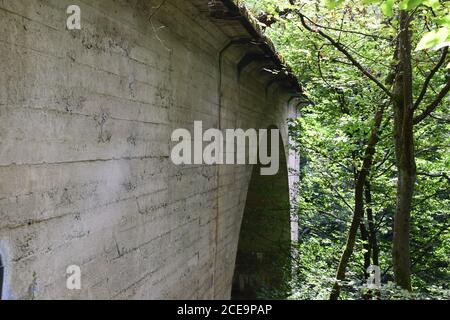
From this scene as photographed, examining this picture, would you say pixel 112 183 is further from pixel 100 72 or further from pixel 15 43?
pixel 15 43

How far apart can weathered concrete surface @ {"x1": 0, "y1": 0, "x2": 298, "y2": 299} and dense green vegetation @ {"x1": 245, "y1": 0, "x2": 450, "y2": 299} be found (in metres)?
1.24

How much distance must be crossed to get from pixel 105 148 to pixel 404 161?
134 inches

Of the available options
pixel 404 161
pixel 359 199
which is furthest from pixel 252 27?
pixel 359 199

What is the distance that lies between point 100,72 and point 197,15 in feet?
5.10

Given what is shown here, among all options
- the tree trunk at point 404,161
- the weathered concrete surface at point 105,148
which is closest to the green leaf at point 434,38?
the weathered concrete surface at point 105,148

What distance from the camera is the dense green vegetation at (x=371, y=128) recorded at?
473 centimetres

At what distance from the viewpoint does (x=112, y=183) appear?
8.59 ft

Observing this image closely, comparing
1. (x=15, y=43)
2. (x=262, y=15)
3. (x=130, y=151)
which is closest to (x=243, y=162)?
(x=262, y=15)

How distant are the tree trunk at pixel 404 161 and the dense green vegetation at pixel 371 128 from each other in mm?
11

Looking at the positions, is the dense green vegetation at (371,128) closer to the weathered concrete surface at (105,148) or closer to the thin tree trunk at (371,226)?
the thin tree trunk at (371,226)

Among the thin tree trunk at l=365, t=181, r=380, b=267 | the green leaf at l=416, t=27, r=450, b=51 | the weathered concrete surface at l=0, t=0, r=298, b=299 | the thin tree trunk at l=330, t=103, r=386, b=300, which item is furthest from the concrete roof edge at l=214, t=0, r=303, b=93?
the thin tree trunk at l=365, t=181, r=380, b=267

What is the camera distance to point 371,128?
643 cm
